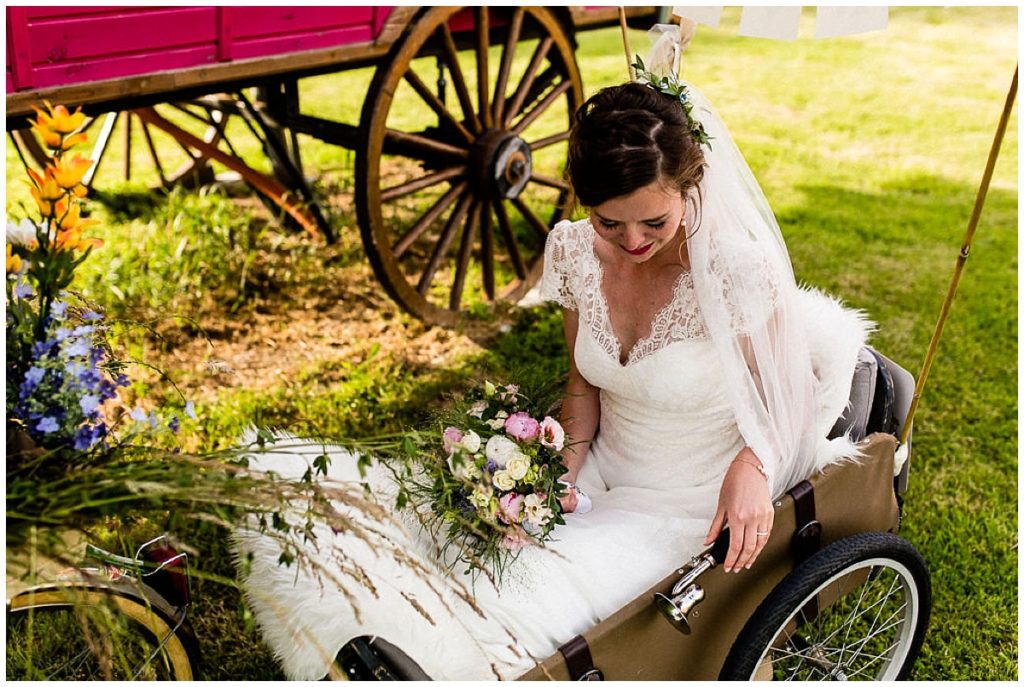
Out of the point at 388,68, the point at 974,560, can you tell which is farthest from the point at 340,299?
the point at 974,560

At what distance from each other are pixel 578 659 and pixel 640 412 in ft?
2.15

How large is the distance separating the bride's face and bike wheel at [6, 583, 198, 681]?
100cm

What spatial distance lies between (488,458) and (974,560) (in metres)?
1.62

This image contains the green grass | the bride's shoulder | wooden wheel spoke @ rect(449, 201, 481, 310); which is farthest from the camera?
wooden wheel spoke @ rect(449, 201, 481, 310)

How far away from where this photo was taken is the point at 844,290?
4145 mm

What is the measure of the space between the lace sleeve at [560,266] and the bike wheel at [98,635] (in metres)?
1.04

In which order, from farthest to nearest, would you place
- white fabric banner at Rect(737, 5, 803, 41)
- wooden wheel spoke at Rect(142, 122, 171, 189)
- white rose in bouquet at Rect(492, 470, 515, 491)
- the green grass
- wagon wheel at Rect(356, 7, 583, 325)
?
wooden wheel spoke at Rect(142, 122, 171, 189) → wagon wheel at Rect(356, 7, 583, 325) → the green grass → white fabric banner at Rect(737, 5, 803, 41) → white rose in bouquet at Rect(492, 470, 515, 491)

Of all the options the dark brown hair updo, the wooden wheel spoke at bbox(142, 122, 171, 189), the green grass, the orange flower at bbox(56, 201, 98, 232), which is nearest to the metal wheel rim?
the green grass

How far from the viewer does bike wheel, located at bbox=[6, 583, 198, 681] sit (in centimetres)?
150

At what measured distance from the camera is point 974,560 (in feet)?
8.71

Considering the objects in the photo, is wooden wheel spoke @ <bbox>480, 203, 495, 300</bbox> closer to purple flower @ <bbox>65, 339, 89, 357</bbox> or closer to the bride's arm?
the bride's arm

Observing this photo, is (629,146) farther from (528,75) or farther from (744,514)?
(528,75)

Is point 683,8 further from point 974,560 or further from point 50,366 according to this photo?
point 974,560

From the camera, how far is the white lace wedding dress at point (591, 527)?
1774 millimetres
